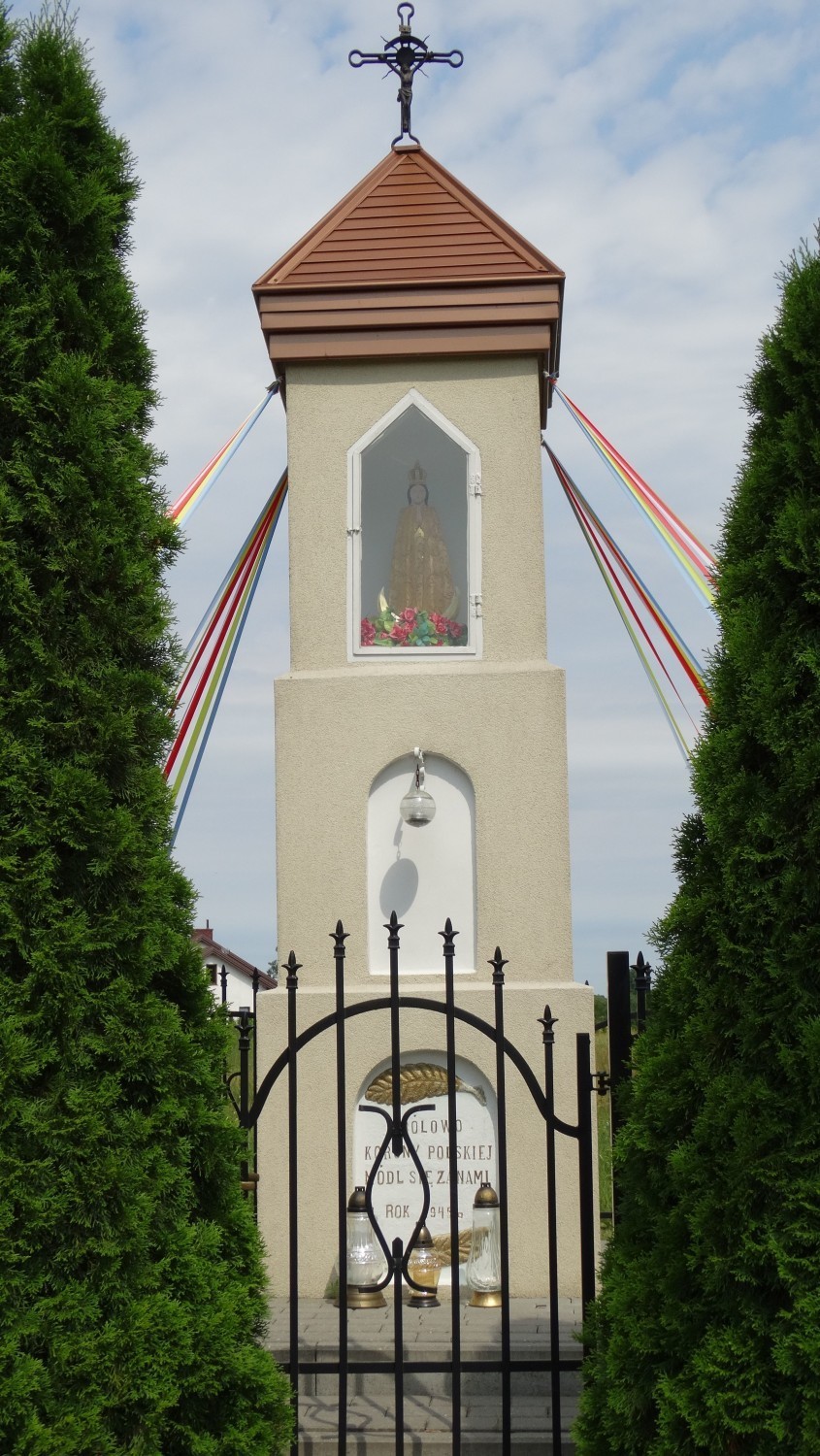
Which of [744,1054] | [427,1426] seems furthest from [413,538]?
[744,1054]

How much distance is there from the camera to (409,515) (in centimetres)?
817

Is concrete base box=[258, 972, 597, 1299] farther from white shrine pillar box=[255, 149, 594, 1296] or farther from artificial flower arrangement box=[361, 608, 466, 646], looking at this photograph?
artificial flower arrangement box=[361, 608, 466, 646]

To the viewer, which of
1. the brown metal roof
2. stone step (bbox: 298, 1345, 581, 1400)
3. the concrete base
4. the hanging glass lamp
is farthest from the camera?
the brown metal roof

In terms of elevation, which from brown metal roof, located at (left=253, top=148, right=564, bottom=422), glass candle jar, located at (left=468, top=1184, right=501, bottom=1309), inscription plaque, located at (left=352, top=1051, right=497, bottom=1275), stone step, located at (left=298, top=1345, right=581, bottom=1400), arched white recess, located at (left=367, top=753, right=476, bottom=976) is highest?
brown metal roof, located at (left=253, top=148, right=564, bottom=422)

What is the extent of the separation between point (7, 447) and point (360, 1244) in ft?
12.1

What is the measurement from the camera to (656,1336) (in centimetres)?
323

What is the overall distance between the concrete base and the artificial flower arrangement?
6.21 ft

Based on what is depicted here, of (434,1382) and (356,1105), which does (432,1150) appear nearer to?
(356,1105)

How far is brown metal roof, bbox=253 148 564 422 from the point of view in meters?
7.86

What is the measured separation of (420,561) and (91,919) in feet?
16.2

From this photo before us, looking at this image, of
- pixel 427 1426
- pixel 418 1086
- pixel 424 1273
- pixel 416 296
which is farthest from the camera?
pixel 416 296

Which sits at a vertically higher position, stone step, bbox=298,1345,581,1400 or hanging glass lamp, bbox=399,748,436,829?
hanging glass lamp, bbox=399,748,436,829

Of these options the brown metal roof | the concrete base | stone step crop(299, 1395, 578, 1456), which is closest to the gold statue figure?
the brown metal roof

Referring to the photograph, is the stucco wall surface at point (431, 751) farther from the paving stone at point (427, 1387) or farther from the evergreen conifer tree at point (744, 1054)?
the evergreen conifer tree at point (744, 1054)
